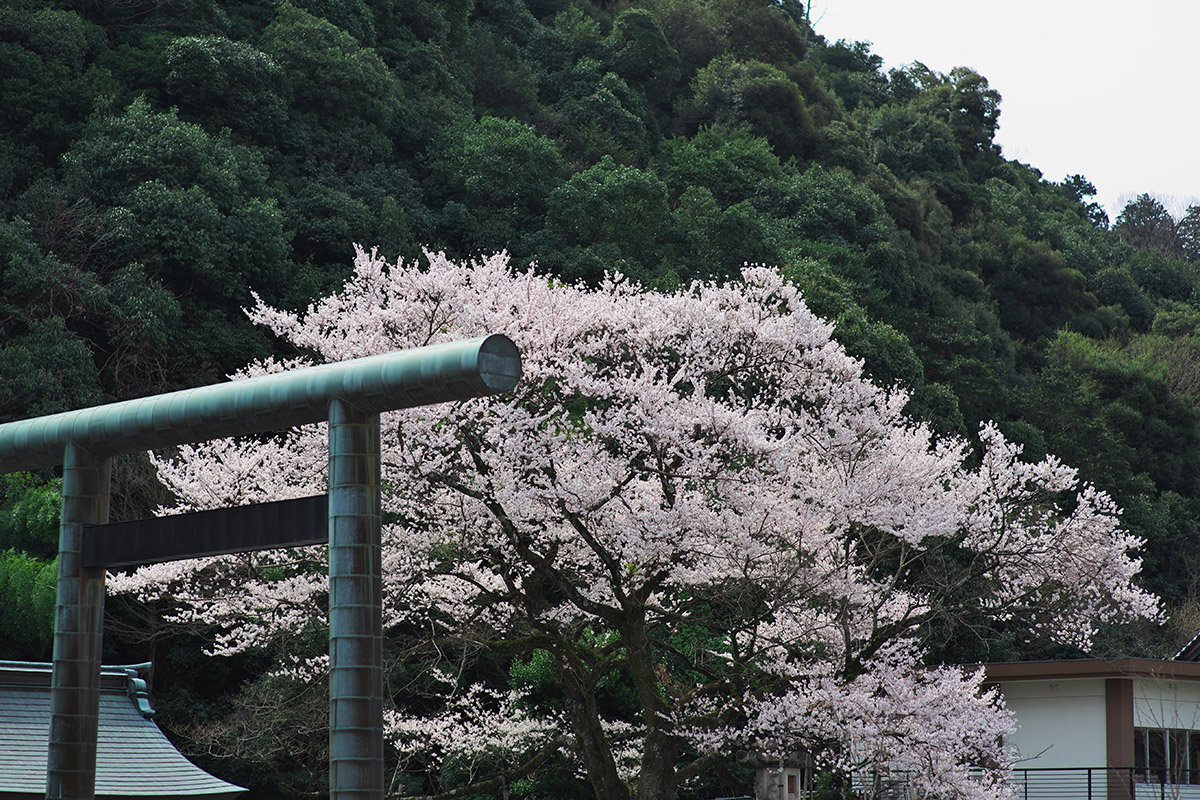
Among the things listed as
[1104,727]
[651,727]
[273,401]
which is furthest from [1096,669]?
[273,401]

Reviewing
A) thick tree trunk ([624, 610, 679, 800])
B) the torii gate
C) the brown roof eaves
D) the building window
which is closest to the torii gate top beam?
the torii gate

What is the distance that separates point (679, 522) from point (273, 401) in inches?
220

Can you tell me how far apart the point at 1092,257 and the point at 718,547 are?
1525 inches

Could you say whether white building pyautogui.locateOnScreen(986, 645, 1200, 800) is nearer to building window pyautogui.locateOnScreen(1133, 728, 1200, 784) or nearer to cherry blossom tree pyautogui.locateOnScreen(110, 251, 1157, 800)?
building window pyautogui.locateOnScreen(1133, 728, 1200, 784)

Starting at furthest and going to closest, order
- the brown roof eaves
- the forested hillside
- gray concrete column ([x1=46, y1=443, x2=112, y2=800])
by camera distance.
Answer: the forested hillside
the brown roof eaves
gray concrete column ([x1=46, y1=443, x2=112, y2=800])

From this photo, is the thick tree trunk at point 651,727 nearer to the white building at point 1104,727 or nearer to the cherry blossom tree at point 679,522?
the cherry blossom tree at point 679,522

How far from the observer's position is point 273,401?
688cm

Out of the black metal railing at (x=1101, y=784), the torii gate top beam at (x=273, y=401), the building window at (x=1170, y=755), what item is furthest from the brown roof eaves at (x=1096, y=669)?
the torii gate top beam at (x=273, y=401)

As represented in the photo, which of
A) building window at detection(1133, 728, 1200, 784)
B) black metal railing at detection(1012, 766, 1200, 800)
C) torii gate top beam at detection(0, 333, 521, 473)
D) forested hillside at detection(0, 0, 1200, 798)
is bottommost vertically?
black metal railing at detection(1012, 766, 1200, 800)

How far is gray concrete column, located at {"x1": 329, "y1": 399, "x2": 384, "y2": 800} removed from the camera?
624 centimetres

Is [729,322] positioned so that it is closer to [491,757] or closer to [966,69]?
[491,757]

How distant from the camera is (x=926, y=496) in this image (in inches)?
525

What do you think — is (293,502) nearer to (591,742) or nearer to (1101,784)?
Answer: (591,742)

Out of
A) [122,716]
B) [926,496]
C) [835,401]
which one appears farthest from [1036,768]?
[122,716]
